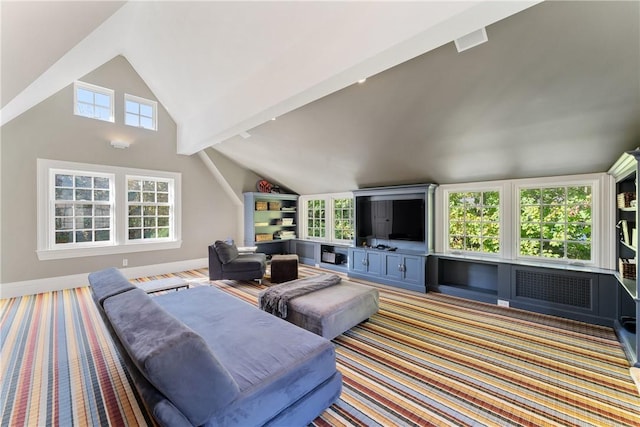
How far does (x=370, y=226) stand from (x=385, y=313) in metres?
2.31

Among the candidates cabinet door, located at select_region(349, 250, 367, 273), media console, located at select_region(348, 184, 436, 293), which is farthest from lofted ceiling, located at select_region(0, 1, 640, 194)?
cabinet door, located at select_region(349, 250, 367, 273)

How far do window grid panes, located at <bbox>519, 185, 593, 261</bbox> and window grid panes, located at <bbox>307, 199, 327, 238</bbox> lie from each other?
4.05 metres

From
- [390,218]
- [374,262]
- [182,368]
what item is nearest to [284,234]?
[374,262]

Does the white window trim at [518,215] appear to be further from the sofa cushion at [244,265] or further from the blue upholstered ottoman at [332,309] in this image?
the sofa cushion at [244,265]

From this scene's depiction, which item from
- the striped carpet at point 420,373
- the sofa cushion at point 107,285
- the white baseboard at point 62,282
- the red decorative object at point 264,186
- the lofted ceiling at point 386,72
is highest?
the lofted ceiling at point 386,72

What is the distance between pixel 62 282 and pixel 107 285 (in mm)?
3606

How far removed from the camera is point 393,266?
4832mm

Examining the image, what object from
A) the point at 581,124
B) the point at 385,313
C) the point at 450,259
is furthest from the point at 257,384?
the point at 450,259

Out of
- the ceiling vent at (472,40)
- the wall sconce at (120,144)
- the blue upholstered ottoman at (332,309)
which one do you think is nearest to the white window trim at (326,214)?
the blue upholstered ottoman at (332,309)

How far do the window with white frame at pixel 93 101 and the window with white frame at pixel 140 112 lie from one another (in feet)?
0.82

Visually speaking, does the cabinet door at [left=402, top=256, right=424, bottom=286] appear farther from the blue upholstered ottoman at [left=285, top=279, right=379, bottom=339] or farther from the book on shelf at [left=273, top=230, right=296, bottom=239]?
the book on shelf at [left=273, top=230, right=296, bottom=239]

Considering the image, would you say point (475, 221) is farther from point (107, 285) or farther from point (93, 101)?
point (93, 101)

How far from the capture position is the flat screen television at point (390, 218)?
4.82 metres

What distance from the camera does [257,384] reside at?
1468 millimetres
